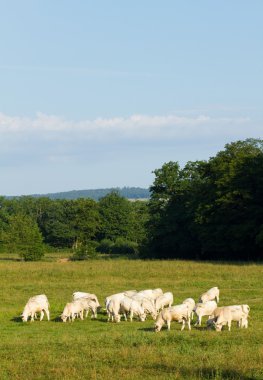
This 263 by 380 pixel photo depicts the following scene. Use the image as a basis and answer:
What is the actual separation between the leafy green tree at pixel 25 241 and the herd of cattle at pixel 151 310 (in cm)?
4199

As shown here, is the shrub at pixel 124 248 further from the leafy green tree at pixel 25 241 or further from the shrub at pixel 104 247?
the leafy green tree at pixel 25 241

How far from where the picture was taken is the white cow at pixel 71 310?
87.1ft

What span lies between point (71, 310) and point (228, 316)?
6.65 meters

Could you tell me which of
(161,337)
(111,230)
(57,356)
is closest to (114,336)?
(161,337)

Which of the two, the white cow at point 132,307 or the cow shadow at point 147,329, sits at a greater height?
the white cow at point 132,307

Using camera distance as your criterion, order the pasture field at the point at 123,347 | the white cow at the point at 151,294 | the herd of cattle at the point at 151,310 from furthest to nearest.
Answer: the white cow at the point at 151,294
the herd of cattle at the point at 151,310
the pasture field at the point at 123,347

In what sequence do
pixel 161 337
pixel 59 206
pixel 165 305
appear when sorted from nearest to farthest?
pixel 161 337 < pixel 165 305 < pixel 59 206

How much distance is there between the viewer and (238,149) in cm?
7381

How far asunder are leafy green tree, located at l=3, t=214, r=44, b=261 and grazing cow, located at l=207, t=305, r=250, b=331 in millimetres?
49529

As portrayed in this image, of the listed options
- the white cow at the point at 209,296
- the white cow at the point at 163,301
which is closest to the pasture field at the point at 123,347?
the white cow at the point at 209,296

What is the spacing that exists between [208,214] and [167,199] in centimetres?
1416

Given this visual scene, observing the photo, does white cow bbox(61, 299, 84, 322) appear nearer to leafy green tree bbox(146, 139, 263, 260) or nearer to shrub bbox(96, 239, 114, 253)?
leafy green tree bbox(146, 139, 263, 260)

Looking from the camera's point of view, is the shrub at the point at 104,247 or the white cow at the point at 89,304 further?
the shrub at the point at 104,247

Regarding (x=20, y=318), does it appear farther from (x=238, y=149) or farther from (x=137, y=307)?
(x=238, y=149)
